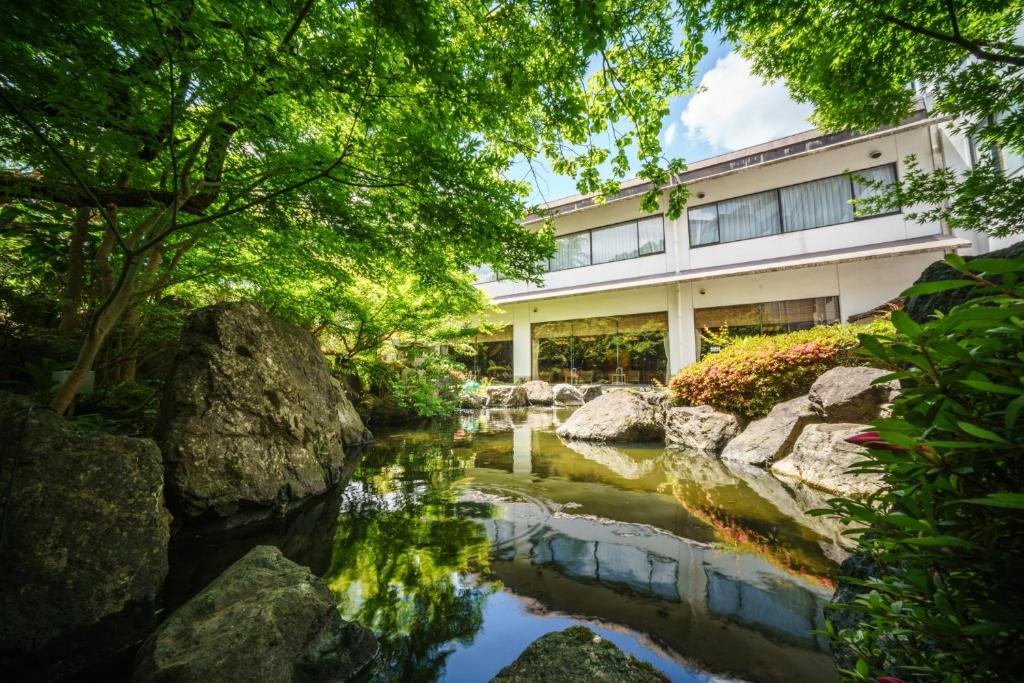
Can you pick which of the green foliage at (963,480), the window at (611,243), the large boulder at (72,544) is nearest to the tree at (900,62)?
the green foliage at (963,480)

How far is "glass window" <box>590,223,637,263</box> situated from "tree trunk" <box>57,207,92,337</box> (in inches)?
618

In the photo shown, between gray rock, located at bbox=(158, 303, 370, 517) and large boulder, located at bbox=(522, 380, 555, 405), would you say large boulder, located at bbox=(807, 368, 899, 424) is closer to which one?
gray rock, located at bbox=(158, 303, 370, 517)

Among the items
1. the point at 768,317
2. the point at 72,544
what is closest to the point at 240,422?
the point at 72,544

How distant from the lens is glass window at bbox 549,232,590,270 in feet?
57.5

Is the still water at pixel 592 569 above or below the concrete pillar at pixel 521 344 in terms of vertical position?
below

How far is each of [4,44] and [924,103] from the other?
17.8 metres

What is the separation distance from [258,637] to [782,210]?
16.9m

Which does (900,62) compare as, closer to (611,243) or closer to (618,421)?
(618,421)

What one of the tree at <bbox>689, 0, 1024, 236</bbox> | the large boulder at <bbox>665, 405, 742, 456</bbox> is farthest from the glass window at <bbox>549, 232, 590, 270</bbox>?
the tree at <bbox>689, 0, 1024, 236</bbox>

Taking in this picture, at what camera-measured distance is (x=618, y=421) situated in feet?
28.9

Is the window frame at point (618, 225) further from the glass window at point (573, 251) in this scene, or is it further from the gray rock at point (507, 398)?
the gray rock at point (507, 398)

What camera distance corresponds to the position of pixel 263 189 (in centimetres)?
415

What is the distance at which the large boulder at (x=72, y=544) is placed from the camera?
7.32ft

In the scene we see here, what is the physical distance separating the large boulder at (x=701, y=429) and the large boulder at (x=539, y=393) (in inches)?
331
